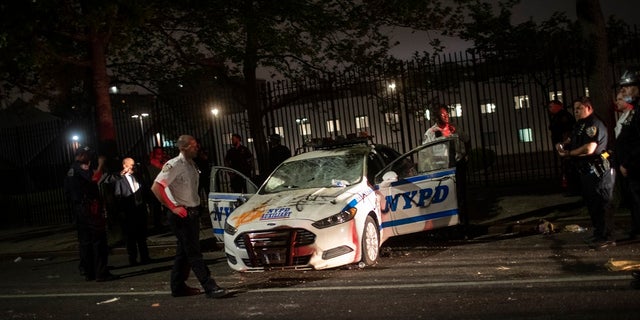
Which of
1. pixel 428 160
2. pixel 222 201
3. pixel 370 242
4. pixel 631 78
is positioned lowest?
pixel 370 242

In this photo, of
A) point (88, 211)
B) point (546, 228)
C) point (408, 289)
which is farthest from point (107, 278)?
point (546, 228)

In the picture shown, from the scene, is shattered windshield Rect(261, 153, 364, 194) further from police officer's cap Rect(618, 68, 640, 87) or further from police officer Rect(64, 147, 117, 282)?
police officer's cap Rect(618, 68, 640, 87)

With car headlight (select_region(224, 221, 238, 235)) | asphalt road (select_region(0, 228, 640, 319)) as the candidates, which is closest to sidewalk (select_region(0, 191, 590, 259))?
asphalt road (select_region(0, 228, 640, 319))

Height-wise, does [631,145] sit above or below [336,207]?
above

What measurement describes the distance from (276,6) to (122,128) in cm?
685

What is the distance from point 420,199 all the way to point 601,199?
2.23 m

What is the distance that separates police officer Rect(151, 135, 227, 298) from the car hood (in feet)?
2.73

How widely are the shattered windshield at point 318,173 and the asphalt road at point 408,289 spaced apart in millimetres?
1157

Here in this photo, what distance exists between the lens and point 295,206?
7.37m

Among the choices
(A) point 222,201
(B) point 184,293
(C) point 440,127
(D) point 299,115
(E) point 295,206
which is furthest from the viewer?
(D) point 299,115

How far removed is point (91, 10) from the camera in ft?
40.6

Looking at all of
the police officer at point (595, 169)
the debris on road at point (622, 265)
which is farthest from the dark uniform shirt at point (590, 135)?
the debris on road at point (622, 265)

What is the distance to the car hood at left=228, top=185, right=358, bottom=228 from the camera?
7.20m

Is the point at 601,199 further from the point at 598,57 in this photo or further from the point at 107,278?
the point at 107,278
